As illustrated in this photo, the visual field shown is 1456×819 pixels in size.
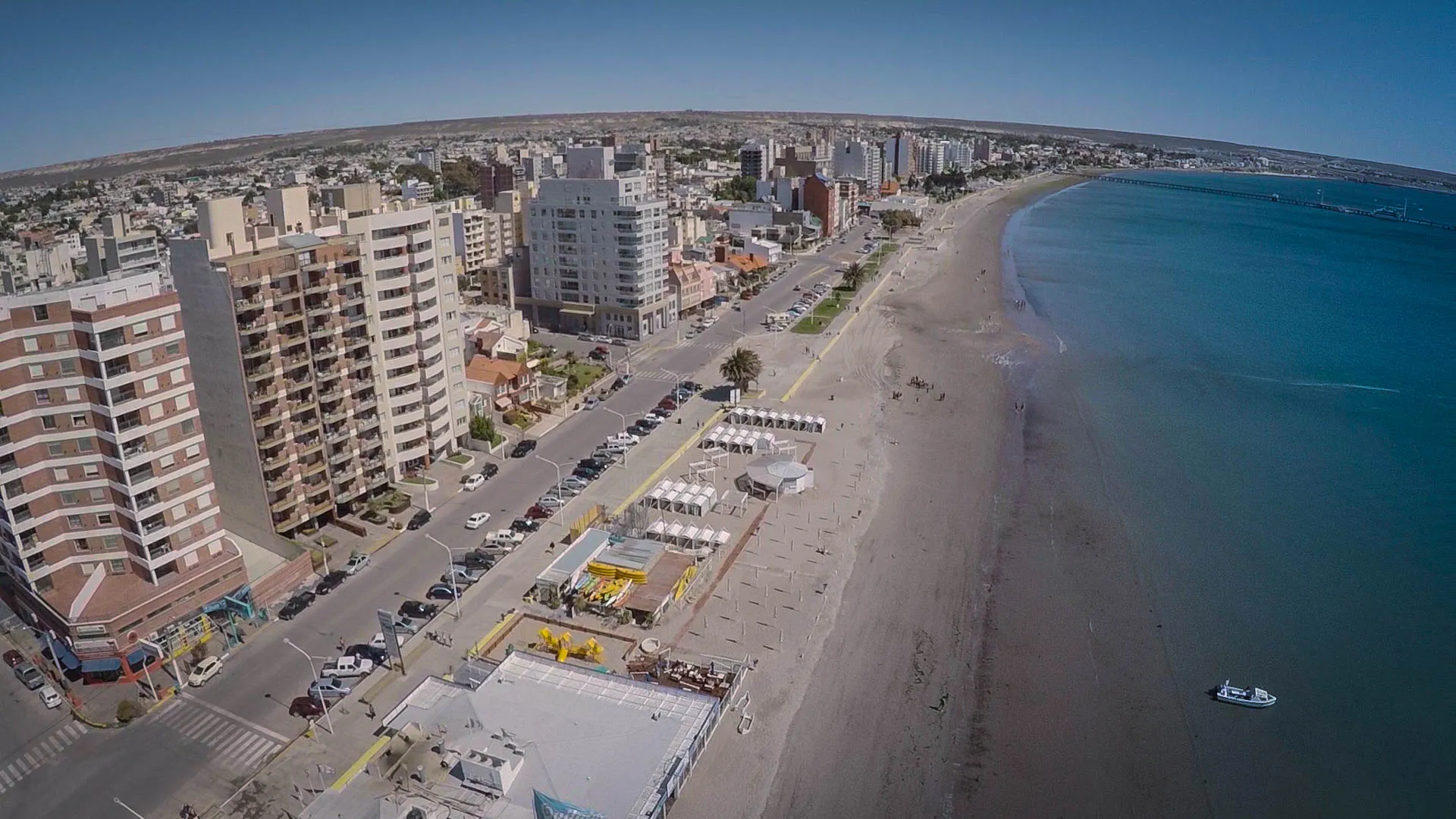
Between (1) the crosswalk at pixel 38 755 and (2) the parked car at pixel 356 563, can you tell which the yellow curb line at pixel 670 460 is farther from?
(1) the crosswalk at pixel 38 755

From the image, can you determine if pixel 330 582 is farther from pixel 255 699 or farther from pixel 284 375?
pixel 284 375

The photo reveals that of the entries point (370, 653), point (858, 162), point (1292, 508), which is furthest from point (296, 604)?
point (858, 162)

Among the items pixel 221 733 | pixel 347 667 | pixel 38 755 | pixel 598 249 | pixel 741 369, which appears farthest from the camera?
pixel 598 249

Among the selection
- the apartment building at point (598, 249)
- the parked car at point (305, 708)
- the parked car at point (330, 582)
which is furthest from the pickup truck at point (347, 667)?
the apartment building at point (598, 249)

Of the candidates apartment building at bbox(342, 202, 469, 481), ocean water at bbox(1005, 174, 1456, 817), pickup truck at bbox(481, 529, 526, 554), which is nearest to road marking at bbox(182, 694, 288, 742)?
pickup truck at bbox(481, 529, 526, 554)

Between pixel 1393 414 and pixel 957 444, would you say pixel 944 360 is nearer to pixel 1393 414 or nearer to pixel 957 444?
pixel 957 444
